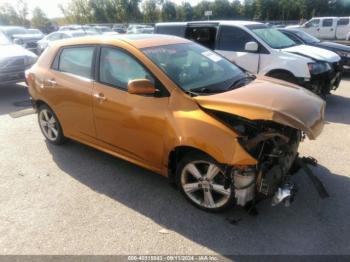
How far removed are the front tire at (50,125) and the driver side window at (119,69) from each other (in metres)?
1.40

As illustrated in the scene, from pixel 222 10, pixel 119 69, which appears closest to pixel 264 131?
pixel 119 69

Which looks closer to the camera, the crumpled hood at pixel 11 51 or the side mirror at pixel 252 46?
the side mirror at pixel 252 46

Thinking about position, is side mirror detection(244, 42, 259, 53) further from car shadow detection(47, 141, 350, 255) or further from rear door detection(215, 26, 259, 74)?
car shadow detection(47, 141, 350, 255)

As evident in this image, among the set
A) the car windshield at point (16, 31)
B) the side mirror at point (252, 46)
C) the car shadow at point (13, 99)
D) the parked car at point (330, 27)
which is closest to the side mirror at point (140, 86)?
the side mirror at point (252, 46)

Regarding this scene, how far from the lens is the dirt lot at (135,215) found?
298 cm

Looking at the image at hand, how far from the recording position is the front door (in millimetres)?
3482

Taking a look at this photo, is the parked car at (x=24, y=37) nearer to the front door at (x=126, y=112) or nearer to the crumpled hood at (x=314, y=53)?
the crumpled hood at (x=314, y=53)

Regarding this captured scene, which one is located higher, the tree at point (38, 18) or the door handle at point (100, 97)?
the tree at point (38, 18)

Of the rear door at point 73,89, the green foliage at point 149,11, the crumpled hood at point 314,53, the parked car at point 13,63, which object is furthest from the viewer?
the green foliage at point 149,11

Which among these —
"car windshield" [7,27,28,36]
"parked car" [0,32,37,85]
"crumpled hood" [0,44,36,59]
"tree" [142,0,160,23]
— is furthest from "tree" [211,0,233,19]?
"parked car" [0,32,37,85]

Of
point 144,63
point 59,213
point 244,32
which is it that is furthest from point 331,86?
point 59,213

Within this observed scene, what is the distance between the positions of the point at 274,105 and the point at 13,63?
7.82m

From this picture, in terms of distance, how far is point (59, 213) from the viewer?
348 cm

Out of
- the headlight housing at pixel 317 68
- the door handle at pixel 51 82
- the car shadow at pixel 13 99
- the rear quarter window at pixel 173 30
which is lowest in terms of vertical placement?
the car shadow at pixel 13 99
